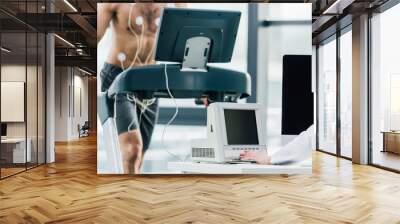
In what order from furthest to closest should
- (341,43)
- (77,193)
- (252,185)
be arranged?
1. (341,43)
2. (252,185)
3. (77,193)

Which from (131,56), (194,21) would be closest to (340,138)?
(131,56)

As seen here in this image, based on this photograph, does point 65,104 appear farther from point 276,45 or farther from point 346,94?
point 276,45

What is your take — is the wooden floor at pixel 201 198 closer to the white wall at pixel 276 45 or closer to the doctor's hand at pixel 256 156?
the doctor's hand at pixel 256 156

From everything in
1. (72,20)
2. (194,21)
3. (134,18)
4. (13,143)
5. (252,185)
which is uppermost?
(72,20)

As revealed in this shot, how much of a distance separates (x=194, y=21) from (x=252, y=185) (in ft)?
9.92

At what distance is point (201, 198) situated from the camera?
471cm

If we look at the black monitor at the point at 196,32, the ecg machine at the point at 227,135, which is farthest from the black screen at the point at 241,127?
the black monitor at the point at 196,32

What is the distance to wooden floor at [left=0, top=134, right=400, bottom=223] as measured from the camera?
151 inches

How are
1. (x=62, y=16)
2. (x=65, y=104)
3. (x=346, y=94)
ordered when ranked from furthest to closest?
(x=65, y=104)
(x=346, y=94)
(x=62, y=16)

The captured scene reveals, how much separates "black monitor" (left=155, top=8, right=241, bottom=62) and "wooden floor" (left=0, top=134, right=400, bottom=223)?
1507mm

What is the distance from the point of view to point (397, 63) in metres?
7.10

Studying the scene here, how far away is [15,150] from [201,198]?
394 cm

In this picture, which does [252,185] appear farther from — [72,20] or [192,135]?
[72,20]

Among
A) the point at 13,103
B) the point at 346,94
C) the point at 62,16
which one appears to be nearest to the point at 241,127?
the point at 13,103
